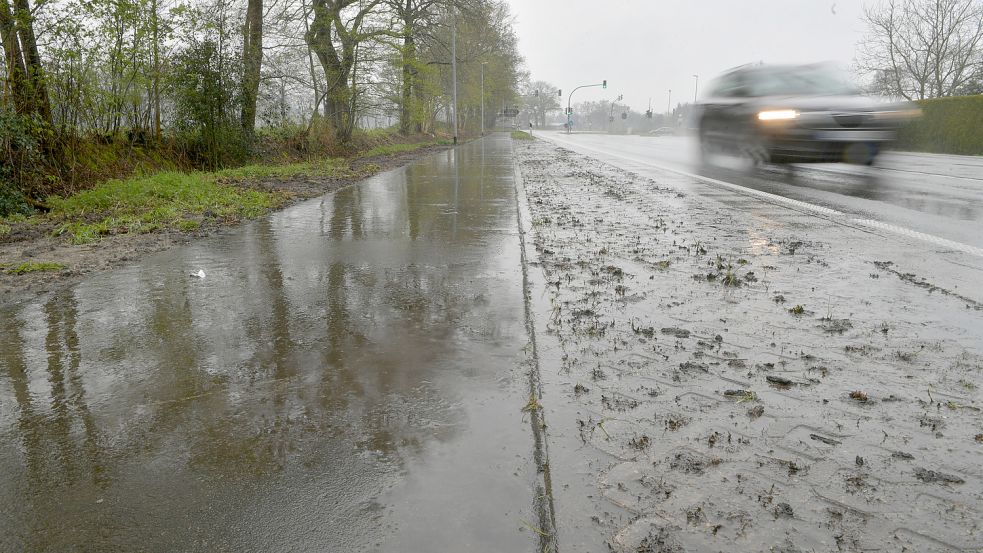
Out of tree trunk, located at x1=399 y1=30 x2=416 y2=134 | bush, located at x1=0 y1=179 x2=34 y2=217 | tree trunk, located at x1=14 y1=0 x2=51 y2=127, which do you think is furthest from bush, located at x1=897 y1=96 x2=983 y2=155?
bush, located at x1=0 y1=179 x2=34 y2=217

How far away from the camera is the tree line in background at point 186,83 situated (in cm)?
839

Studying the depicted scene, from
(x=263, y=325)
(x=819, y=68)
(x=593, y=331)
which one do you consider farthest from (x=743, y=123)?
(x=263, y=325)

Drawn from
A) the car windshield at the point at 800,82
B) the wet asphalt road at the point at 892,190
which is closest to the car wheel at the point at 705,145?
the wet asphalt road at the point at 892,190

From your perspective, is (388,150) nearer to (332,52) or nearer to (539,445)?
(332,52)

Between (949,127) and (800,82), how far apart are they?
41.9 feet

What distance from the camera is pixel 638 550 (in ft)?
5.05

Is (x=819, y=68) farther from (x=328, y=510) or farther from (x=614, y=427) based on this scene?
(x=328, y=510)

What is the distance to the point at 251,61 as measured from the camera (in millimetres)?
14586

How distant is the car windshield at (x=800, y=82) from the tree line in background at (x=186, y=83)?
10468 millimetres

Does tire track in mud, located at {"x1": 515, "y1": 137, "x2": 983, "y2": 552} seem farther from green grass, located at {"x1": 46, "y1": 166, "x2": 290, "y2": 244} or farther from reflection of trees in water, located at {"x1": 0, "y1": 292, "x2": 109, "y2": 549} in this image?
green grass, located at {"x1": 46, "y1": 166, "x2": 290, "y2": 244}

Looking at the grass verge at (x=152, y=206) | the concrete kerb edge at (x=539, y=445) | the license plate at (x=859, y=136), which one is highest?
the license plate at (x=859, y=136)

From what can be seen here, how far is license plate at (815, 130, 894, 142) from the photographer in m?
9.84

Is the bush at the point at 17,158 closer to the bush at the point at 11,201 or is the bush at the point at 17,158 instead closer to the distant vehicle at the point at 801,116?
the bush at the point at 11,201

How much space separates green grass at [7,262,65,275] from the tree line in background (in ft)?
13.9
